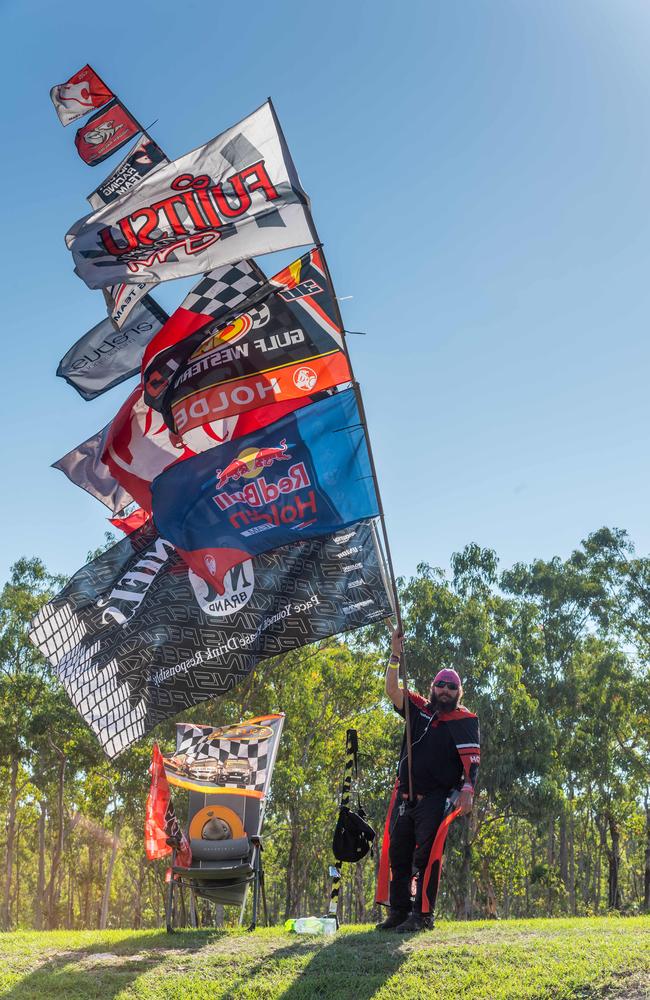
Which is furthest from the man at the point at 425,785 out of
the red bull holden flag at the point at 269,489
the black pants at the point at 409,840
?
the red bull holden flag at the point at 269,489

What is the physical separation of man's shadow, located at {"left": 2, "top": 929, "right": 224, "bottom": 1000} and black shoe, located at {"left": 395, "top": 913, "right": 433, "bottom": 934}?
1536 millimetres

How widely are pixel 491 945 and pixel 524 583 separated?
1239 inches

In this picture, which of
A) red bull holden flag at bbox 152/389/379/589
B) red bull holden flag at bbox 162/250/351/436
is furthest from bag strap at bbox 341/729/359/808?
red bull holden flag at bbox 162/250/351/436

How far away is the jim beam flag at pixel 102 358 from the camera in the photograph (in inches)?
373

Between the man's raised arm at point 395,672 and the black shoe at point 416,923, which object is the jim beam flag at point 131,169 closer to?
the man's raised arm at point 395,672

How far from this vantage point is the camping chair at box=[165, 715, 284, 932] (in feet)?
32.1

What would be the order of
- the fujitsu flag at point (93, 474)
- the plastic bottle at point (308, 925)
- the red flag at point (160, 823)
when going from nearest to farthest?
the plastic bottle at point (308, 925), the red flag at point (160, 823), the fujitsu flag at point (93, 474)

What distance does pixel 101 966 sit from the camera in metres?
6.21

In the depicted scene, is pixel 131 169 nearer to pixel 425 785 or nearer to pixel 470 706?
pixel 425 785

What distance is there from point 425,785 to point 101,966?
2642 millimetres

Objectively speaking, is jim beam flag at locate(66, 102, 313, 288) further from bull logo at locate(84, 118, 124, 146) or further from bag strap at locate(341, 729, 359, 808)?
bag strap at locate(341, 729, 359, 808)

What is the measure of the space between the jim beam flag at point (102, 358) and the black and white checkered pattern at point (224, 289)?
6.12ft

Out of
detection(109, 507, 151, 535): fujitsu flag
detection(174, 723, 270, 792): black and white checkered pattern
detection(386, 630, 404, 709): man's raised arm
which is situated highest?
detection(109, 507, 151, 535): fujitsu flag

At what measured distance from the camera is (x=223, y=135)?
7234 mm
